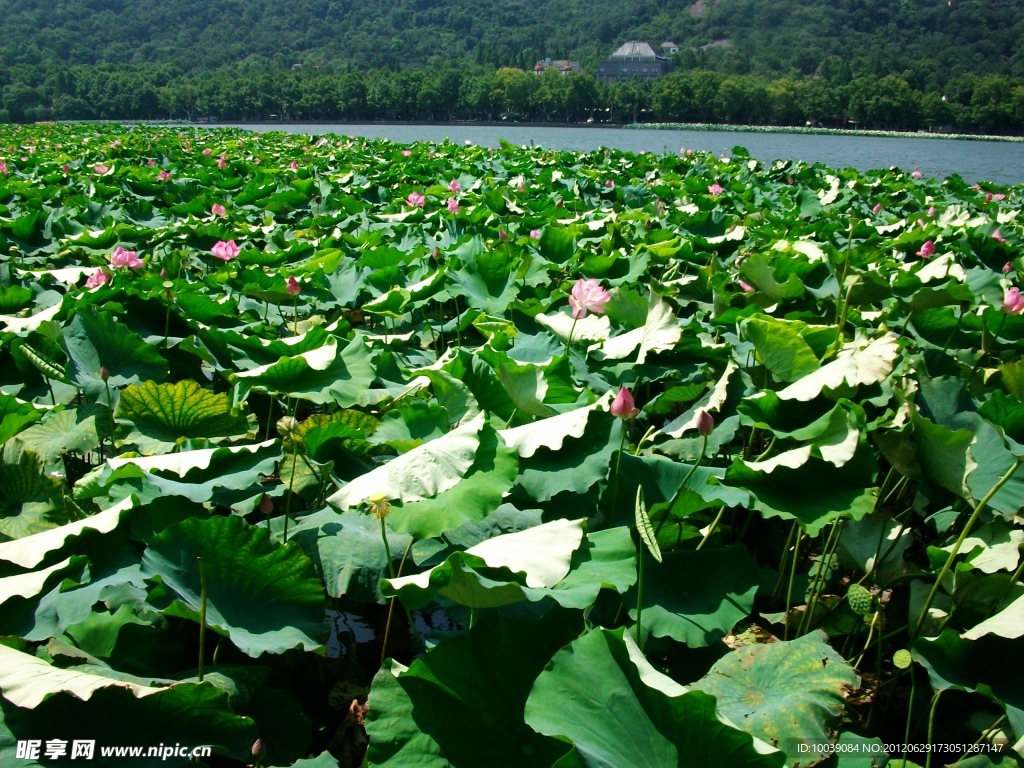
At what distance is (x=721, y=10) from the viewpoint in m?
114

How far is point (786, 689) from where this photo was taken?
998 mm

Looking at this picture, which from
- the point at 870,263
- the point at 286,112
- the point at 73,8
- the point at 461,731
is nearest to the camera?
the point at 461,731

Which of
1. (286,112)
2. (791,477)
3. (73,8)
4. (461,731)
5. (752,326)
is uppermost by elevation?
(73,8)

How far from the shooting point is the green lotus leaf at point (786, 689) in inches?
36.2

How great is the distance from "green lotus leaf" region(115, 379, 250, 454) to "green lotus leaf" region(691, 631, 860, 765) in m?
0.98

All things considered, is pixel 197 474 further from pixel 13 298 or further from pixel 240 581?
pixel 13 298

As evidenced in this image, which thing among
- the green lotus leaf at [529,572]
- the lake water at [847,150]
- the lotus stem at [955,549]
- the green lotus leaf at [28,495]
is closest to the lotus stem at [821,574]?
the lotus stem at [955,549]

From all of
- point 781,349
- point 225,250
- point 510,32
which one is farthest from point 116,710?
point 510,32

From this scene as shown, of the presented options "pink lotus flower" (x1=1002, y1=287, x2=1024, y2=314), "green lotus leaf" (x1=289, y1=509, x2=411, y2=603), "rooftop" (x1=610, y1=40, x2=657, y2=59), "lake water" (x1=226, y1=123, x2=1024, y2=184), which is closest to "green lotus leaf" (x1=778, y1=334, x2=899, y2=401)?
"pink lotus flower" (x1=1002, y1=287, x2=1024, y2=314)

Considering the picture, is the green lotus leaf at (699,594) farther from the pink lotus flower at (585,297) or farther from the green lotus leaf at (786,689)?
the pink lotus flower at (585,297)

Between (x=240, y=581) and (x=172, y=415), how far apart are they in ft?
1.83

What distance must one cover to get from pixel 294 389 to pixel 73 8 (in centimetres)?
9364

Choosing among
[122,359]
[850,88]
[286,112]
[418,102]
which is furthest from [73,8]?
[122,359]

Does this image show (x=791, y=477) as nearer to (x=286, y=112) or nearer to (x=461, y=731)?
(x=461, y=731)
